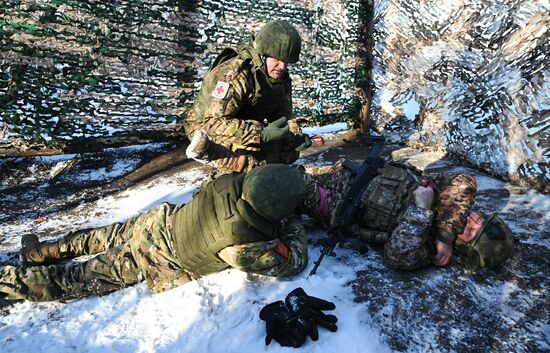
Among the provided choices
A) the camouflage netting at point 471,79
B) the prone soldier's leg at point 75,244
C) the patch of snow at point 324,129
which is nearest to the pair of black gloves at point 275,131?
the prone soldier's leg at point 75,244

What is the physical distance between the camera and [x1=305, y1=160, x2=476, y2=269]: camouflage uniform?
8.53 ft

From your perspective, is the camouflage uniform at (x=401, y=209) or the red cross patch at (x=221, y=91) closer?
the camouflage uniform at (x=401, y=209)

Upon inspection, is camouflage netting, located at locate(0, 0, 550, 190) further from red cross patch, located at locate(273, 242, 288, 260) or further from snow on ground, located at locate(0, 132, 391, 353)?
red cross patch, located at locate(273, 242, 288, 260)

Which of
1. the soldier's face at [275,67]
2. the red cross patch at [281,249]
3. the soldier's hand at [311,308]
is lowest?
the soldier's hand at [311,308]

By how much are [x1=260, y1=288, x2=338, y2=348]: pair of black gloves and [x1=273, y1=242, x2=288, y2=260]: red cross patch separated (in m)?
0.24

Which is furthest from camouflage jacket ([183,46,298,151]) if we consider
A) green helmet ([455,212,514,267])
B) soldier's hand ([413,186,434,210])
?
green helmet ([455,212,514,267])

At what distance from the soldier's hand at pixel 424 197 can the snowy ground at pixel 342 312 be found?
468 millimetres

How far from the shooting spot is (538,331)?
2234 mm

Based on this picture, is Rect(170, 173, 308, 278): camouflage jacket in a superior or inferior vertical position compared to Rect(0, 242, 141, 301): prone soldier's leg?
superior

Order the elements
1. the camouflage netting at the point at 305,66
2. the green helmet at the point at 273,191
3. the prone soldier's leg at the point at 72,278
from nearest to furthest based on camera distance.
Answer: the green helmet at the point at 273,191, the prone soldier's leg at the point at 72,278, the camouflage netting at the point at 305,66

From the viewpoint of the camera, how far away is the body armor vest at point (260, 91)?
11.5 feet

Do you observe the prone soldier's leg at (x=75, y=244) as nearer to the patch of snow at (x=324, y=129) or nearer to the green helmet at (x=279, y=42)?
the green helmet at (x=279, y=42)

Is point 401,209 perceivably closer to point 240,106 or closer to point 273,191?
point 273,191

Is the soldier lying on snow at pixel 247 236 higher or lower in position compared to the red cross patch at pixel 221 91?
lower
